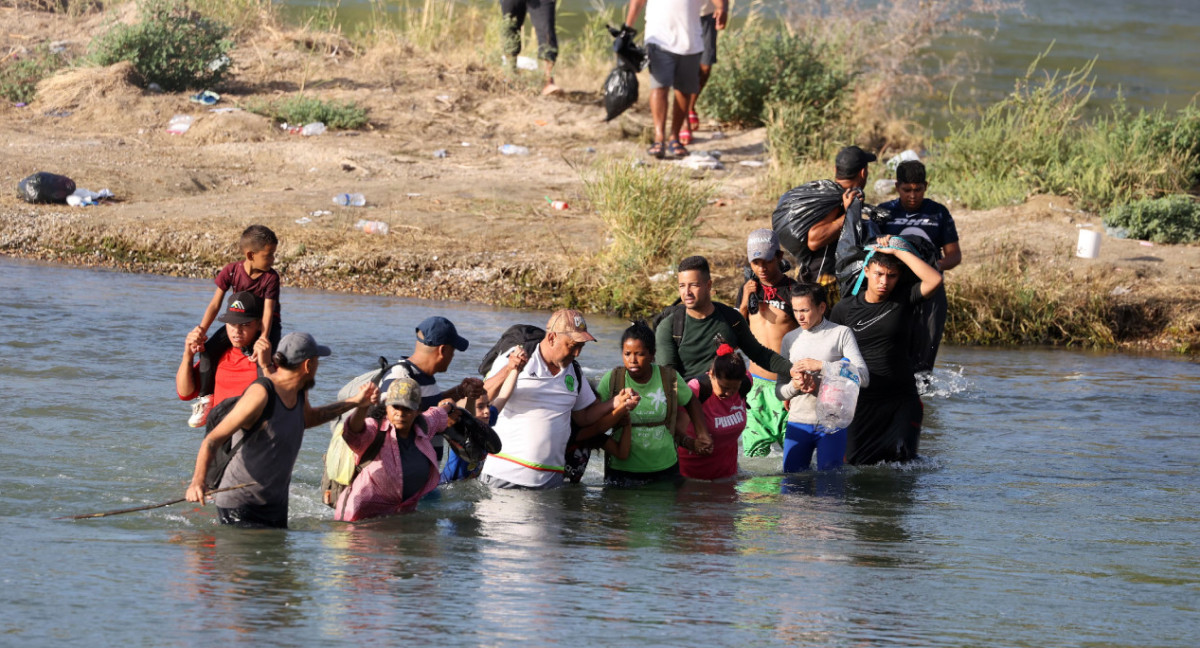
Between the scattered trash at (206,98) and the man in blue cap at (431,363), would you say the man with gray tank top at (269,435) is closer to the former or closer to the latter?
the man in blue cap at (431,363)

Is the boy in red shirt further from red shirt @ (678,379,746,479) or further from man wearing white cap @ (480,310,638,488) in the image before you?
red shirt @ (678,379,746,479)

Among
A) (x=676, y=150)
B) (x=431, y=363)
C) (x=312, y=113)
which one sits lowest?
(x=431, y=363)

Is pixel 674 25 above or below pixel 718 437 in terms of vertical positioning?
above

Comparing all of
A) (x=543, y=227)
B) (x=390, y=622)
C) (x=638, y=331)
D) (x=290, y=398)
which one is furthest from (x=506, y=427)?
(x=543, y=227)

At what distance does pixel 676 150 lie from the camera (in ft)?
52.5

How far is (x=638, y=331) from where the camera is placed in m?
6.99

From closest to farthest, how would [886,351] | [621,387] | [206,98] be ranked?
1. [621,387]
2. [886,351]
3. [206,98]

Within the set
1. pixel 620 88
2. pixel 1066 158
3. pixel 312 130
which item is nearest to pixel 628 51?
pixel 620 88

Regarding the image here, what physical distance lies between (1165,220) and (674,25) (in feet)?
17.0

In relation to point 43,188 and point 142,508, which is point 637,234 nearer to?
point 43,188

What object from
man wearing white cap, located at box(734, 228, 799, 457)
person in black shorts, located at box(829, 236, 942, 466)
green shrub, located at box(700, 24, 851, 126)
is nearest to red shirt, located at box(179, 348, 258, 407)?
man wearing white cap, located at box(734, 228, 799, 457)

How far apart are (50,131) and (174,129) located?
4.37 ft

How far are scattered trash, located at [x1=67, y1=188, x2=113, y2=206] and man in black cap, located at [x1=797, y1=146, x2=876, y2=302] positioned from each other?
839 centimetres

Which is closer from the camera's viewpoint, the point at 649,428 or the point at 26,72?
the point at 649,428
